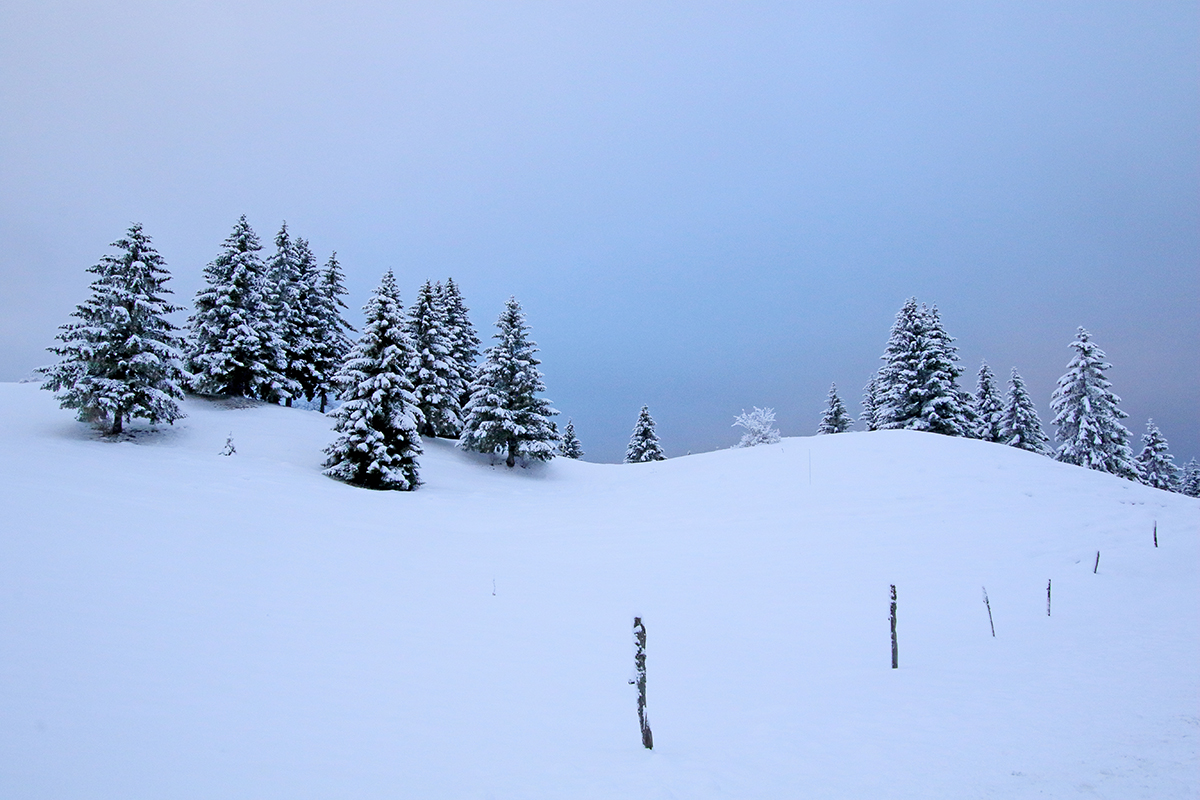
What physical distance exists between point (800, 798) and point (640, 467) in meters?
30.6

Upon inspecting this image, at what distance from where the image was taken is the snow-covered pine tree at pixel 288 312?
3366 centimetres

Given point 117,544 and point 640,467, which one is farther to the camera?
point 640,467

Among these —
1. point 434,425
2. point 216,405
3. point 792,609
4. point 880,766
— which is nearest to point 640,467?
point 434,425

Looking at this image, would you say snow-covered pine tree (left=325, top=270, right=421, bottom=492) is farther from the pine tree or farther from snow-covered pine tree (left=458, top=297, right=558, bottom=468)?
the pine tree

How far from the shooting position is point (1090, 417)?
35406 millimetres

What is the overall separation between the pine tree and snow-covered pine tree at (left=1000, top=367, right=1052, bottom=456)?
0.33 m

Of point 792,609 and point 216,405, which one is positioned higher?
point 216,405

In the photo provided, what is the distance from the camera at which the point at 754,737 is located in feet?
21.2

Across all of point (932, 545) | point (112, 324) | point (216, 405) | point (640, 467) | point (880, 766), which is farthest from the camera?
point (640, 467)

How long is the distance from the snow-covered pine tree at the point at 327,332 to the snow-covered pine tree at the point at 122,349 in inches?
512

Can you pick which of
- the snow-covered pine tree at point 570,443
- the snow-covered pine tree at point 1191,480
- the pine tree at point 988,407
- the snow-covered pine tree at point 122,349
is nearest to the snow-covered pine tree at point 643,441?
the snow-covered pine tree at point 570,443

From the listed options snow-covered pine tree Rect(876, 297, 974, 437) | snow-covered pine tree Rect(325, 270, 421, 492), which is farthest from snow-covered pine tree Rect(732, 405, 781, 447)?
snow-covered pine tree Rect(325, 270, 421, 492)

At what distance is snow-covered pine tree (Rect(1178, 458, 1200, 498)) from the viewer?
60812 mm

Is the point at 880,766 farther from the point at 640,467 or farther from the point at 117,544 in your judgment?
the point at 640,467
